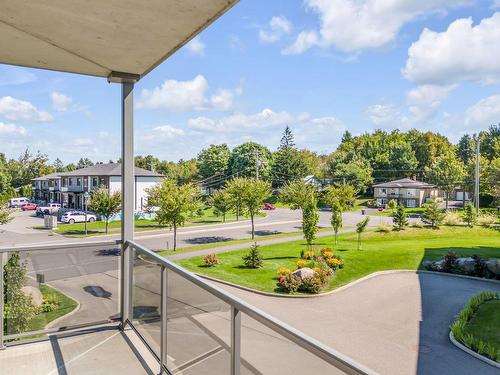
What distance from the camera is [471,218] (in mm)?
30500

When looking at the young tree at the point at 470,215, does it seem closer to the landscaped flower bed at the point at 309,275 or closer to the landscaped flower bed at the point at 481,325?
the landscaped flower bed at the point at 309,275

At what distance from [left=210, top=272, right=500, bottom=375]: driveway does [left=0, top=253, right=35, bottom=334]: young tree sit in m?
7.50

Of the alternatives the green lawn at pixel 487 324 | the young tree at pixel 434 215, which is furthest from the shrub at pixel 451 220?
the green lawn at pixel 487 324

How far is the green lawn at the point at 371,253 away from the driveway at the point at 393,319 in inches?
50.3

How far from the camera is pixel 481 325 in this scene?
11.0 metres

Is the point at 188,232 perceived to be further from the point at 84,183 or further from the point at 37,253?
the point at 37,253

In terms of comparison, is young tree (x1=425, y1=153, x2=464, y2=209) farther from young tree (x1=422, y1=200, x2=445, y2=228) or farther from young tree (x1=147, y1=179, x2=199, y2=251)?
young tree (x1=147, y1=179, x2=199, y2=251)

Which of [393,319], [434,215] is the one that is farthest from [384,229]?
[393,319]

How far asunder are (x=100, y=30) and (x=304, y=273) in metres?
13.9

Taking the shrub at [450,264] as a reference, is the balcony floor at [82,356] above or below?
above

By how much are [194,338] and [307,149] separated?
74.9m

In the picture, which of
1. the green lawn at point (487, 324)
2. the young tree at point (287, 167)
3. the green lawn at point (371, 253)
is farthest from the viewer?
the young tree at point (287, 167)

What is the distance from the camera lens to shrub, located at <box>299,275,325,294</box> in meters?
14.6

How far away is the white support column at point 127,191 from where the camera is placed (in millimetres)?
3914
